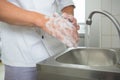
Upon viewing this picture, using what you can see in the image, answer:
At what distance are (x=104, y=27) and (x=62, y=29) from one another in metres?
0.93

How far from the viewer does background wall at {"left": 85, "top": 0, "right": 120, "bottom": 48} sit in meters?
1.43

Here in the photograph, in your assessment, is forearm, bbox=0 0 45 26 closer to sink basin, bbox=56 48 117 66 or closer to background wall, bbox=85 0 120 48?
sink basin, bbox=56 48 117 66

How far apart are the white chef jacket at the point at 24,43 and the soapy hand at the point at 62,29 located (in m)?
0.12

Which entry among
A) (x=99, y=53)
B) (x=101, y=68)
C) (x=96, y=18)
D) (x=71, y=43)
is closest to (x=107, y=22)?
(x=96, y=18)

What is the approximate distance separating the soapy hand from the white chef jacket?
0.12 metres

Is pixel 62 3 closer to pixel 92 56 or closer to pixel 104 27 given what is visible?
pixel 92 56

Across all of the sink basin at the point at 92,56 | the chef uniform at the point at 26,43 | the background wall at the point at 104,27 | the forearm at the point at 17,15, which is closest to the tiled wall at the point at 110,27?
the background wall at the point at 104,27

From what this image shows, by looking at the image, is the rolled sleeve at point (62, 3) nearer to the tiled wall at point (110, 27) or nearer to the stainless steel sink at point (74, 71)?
the stainless steel sink at point (74, 71)

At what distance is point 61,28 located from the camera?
598 mm

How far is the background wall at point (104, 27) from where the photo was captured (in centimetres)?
143

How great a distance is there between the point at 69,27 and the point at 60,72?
0.17 metres

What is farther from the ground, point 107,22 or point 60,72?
point 107,22

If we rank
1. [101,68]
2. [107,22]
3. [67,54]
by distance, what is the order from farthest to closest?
1. [107,22]
2. [67,54]
3. [101,68]

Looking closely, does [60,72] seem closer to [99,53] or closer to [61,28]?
[61,28]
